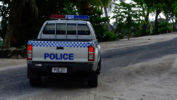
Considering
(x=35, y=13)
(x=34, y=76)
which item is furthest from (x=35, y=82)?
(x=35, y=13)

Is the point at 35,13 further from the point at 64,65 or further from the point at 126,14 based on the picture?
the point at 126,14

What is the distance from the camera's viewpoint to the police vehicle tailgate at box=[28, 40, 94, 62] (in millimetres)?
7316

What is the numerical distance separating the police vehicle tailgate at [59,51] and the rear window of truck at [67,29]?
1.79 metres

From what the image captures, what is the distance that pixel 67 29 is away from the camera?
9141 millimetres

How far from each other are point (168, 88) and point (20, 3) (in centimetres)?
1236

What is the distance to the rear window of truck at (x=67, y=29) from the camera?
9.09 m

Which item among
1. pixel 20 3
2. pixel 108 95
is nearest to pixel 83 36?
pixel 108 95

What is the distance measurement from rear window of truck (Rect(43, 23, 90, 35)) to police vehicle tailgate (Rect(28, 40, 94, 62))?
1.79m

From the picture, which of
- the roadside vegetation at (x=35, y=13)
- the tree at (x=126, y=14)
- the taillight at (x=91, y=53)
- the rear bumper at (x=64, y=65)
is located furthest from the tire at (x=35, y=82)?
the tree at (x=126, y=14)

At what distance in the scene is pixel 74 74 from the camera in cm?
750

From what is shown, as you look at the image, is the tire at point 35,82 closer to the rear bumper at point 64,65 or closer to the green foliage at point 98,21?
the rear bumper at point 64,65

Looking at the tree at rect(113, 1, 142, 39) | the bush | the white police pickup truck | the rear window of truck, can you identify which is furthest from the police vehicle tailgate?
the tree at rect(113, 1, 142, 39)

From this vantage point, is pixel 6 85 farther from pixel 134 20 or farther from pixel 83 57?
pixel 134 20

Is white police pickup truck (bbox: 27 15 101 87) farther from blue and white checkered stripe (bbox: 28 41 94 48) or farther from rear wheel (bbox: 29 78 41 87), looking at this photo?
rear wheel (bbox: 29 78 41 87)
